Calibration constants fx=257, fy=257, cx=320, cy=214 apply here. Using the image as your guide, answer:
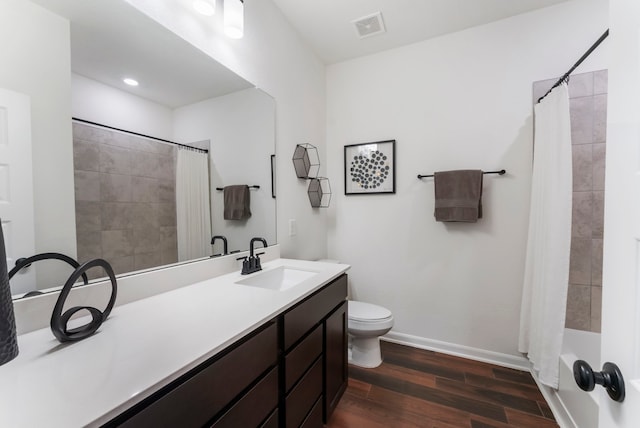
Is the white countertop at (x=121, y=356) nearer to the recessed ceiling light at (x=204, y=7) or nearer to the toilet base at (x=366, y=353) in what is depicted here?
the toilet base at (x=366, y=353)

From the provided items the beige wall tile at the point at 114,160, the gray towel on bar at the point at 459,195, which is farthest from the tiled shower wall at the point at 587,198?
the beige wall tile at the point at 114,160

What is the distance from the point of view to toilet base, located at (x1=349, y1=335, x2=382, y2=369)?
1.99 meters

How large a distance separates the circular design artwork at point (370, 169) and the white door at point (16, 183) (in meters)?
2.11

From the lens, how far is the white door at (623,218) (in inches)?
18.5

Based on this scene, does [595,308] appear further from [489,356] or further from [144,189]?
[144,189]

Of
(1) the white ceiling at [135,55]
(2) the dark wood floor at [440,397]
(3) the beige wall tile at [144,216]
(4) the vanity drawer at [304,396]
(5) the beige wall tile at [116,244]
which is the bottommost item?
(2) the dark wood floor at [440,397]

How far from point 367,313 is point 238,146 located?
1.49 m

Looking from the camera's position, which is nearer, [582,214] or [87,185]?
[87,185]

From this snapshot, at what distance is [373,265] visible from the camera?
245 cm

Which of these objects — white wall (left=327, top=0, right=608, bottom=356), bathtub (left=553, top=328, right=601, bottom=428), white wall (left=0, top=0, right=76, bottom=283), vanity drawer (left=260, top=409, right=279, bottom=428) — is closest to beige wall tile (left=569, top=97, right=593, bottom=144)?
white wall (left=327, top=0, right=608, bottom=356)

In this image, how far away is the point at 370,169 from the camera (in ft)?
7.96

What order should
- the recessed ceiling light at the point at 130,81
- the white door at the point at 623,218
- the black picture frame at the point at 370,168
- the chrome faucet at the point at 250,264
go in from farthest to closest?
the black picture frame at the point at 370,168
the chrome faucet at the point at 250,264
the recessed ceiling light at the point at 130,81
the white door at the point at 623,218

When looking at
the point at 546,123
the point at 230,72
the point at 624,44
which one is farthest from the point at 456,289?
the point at 230,72

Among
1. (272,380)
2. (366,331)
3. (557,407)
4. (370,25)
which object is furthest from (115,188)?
(557,407)
